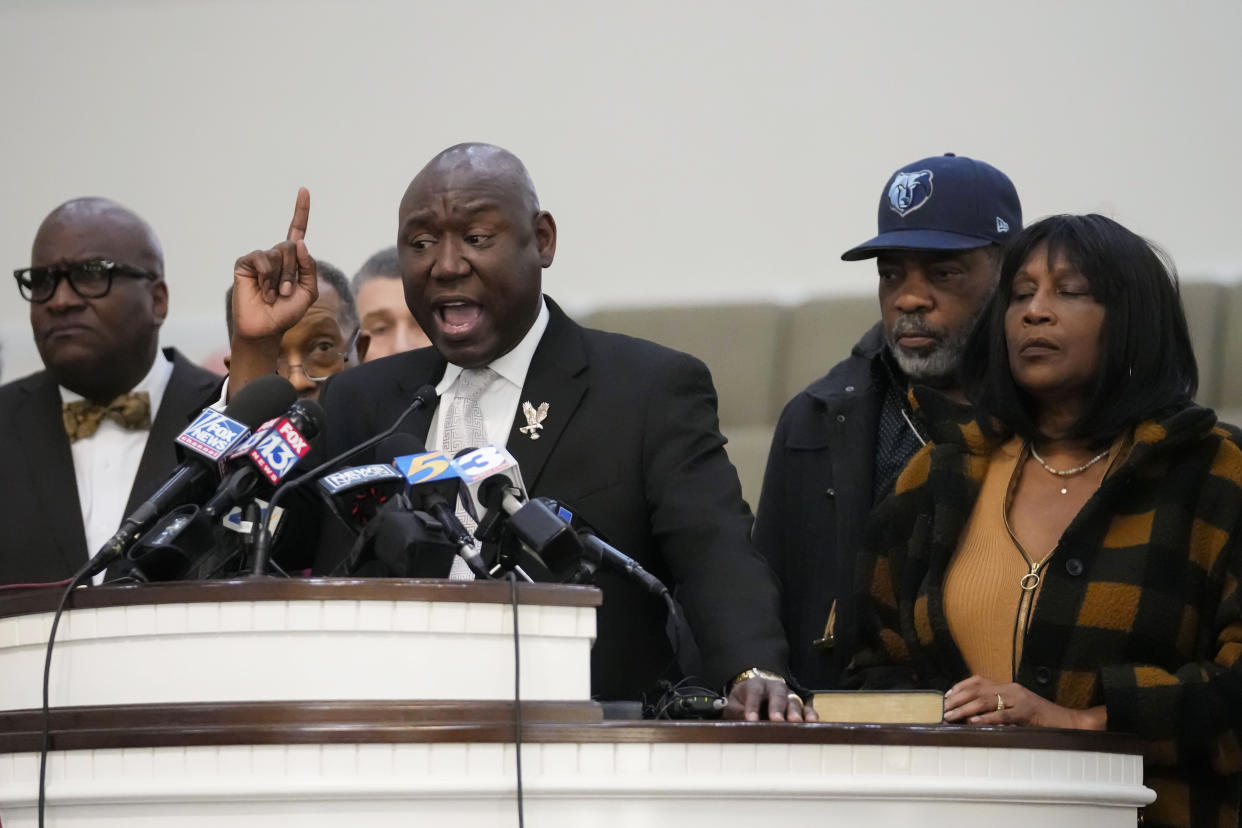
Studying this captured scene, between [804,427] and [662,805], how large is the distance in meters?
1.48

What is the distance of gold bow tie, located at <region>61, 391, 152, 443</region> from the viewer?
324 centimetres

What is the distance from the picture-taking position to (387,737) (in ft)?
5.19

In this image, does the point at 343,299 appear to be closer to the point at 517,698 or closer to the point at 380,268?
the point at 380,268

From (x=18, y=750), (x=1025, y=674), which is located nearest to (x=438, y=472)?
(x=18, y=750)

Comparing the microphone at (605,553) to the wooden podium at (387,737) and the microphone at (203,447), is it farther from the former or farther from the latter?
the microphone at (203,447)

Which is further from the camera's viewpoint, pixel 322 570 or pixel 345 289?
pixel 345 289

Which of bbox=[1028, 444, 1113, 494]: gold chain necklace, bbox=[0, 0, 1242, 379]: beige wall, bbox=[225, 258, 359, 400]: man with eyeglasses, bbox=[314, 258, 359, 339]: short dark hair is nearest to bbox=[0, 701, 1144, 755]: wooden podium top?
bbox=[1028, 444, 1113, 494]: gold chain necklace

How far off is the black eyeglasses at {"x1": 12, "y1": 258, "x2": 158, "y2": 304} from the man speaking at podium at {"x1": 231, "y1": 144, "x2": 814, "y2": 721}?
85 cm

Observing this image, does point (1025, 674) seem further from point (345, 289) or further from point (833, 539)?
point (345, 289)

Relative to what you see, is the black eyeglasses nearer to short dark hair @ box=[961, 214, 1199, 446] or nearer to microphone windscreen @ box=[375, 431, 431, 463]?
microphone windscreen @ box=[375, 431, 431, 463]

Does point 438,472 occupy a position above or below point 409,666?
above

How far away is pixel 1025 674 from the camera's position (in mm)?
2156

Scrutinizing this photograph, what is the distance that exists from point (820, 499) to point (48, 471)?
4.51 ft

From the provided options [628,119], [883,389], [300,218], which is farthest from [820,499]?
[628,119]
